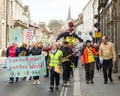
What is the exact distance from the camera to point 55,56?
1591cm

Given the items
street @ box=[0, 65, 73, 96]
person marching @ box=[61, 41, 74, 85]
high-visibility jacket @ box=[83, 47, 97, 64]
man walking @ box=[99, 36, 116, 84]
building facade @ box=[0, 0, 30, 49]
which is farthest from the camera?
building facade @ box=[0, 0, 30, 49]

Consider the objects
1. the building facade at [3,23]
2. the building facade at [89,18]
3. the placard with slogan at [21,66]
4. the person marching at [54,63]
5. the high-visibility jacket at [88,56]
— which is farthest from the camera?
the building facade at [89,18]

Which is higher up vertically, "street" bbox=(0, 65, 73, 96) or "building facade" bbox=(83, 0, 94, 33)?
"building facade" bbox=(83, 0, 94, 33)

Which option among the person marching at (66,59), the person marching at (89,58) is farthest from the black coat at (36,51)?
the person marching at (89,58)

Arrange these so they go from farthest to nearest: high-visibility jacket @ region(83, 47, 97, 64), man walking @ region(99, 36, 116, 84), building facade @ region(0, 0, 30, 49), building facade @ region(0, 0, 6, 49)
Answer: building facade @ region(0, 0, 30, 49) → building facade @ region(0, 0, 6, 49) → high-visibility jacket @ region(83, 47, 97, 64) → man walking @ region(99, 36, 116, 84)

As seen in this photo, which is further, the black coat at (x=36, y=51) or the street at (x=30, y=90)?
the black coat at (x=36, y=51)

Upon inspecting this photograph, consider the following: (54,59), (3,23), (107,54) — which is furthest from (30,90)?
(3,23)

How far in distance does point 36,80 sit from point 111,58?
3308mm

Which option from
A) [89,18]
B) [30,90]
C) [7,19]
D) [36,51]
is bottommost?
[30,90]

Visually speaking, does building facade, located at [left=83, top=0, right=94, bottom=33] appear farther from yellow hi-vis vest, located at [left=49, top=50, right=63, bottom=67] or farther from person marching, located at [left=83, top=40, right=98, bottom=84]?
yellow hi-vis vest, located at [left=49, top=50, right=63, bottom=67]

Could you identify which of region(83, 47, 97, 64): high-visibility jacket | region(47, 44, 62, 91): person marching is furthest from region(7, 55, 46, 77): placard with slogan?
region(47, 44, 62, 91): person marching

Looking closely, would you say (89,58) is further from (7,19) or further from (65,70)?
(7,19)

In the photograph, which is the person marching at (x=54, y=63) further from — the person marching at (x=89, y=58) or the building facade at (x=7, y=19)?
the building facade at (x=7, y=19)

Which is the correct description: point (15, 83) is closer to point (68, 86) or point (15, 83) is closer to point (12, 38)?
point (68, 86)
